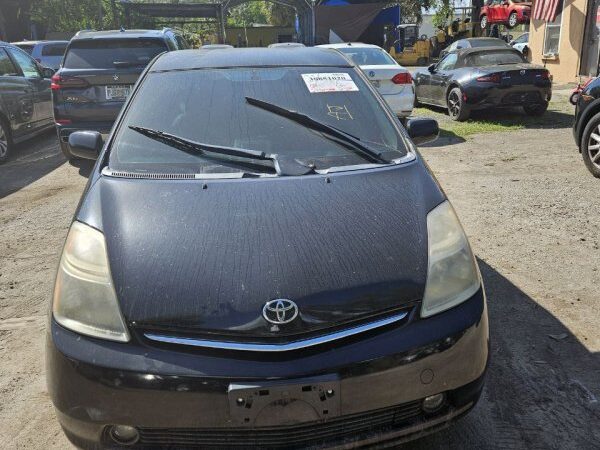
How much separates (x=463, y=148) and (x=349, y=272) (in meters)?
7.10

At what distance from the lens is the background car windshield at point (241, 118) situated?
2.80 m

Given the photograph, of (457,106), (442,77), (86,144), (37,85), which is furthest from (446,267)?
(442,77)

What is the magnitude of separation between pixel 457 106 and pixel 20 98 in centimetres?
799

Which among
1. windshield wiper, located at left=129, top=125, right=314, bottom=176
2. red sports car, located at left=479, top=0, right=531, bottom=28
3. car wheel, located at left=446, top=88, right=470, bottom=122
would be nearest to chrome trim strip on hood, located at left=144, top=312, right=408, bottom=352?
windshield wiper, located at left=129, top=125, right=314, bottom=176

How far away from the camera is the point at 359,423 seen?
77.6 inches

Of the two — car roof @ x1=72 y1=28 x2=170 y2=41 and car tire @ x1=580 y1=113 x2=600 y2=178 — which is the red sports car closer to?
car tire @ x1=580 y1=113 x2=600 y2=178

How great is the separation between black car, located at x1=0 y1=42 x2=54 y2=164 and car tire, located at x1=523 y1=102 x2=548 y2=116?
9.08 metres

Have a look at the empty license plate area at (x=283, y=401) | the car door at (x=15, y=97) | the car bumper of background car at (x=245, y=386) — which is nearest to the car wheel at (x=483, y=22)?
the car door at (x=15, y=97)

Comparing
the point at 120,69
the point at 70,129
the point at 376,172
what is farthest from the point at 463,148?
the point at 376,172

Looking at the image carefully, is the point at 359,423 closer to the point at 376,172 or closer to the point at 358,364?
the point at 358,364

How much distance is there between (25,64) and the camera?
9.34 metres

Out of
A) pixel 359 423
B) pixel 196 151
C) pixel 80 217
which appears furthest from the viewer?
pixel 196 151

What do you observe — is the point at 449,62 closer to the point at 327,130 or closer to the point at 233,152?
the point at 327,130

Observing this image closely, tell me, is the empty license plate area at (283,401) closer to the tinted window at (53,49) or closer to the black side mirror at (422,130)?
the black side mirror at (422,130)
